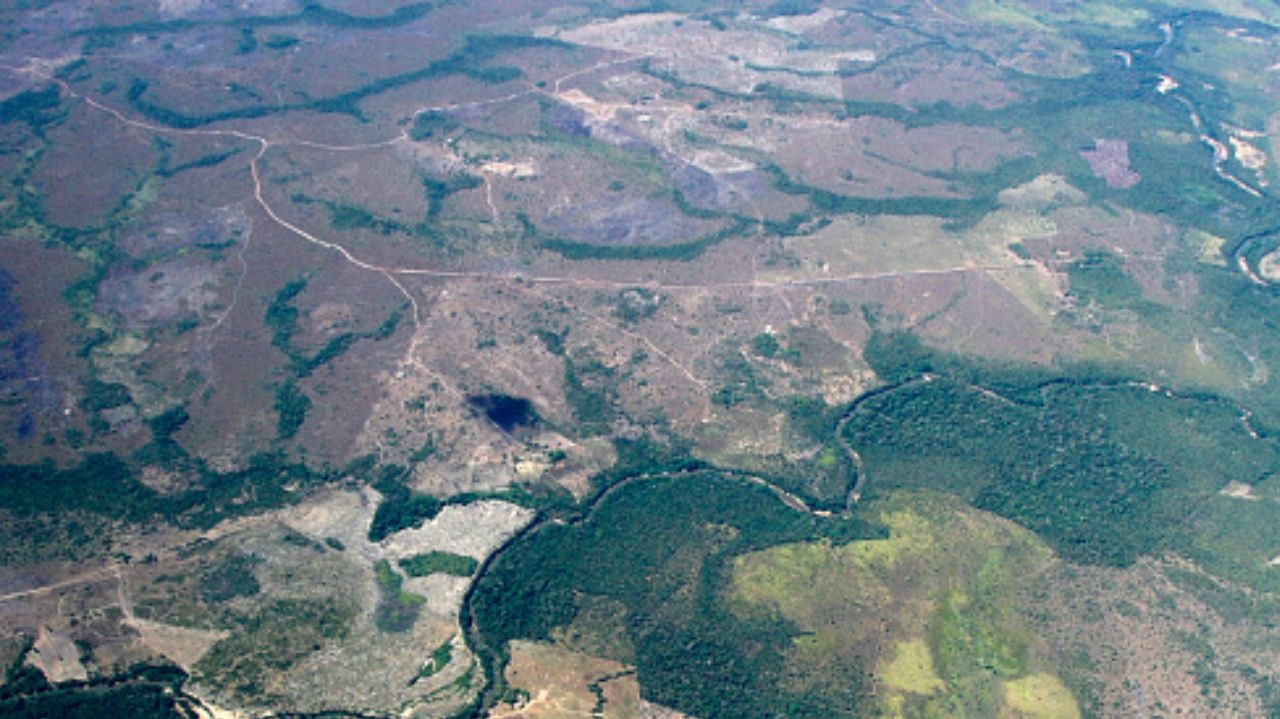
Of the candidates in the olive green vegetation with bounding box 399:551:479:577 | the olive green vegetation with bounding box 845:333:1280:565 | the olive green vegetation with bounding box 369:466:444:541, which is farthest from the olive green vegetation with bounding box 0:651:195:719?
the olive green vegetation with bounding box 845:333:1280:565

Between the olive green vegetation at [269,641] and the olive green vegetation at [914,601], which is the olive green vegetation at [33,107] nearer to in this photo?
the olive green vegetation at [269,641]

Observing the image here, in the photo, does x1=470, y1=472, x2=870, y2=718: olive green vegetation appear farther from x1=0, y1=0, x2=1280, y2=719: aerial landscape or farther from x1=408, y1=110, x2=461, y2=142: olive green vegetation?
x1=408, y1=110, x2=461, y2=142: olive green vegetation

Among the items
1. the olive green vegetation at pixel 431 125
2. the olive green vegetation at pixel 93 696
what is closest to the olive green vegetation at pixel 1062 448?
the olive green vegetation at pixel 93 696

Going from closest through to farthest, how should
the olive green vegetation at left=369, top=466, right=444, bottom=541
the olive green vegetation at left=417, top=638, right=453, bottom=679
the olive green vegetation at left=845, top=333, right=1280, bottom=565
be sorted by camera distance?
the olive green vegetation at left=417, top=638, right=453, bottom=679, the olive green vegetation at left=369, top=466, right=444, bottom=541, the olive green vegetation at left=845, top=333, right=1280, bottom=565

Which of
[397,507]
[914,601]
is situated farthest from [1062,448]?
[397,507]

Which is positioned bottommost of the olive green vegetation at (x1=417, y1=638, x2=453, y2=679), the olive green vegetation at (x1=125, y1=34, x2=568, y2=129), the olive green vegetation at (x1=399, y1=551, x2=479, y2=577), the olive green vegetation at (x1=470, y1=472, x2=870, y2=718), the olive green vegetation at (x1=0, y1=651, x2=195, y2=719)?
the olive green vegetation at (x1=470, y1=472, x2=870, y2=718)

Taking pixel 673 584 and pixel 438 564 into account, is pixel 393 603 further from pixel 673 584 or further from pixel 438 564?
pixel 673 584


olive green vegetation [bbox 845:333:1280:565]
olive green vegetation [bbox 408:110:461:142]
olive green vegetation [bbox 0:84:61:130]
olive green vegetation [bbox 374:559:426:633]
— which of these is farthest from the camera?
olive green vegetation [bbox 408:110:461:142]
